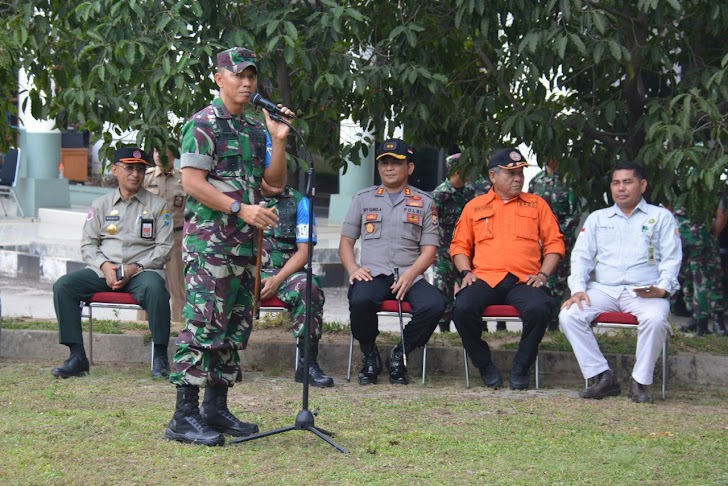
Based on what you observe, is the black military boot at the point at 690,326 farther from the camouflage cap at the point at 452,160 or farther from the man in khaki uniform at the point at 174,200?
the man in khaki uniform at the point at 174,200

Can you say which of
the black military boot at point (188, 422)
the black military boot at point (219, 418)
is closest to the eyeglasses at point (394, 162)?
the black military boot at point (219, 418)

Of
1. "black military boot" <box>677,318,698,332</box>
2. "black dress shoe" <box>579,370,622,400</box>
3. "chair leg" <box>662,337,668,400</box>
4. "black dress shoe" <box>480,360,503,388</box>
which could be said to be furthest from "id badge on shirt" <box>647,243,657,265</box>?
"black military boot" <box>677,318,698,332</box>

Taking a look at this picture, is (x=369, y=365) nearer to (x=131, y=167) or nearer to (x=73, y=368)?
(x=73, y=368)

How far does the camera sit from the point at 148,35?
7.32 meters

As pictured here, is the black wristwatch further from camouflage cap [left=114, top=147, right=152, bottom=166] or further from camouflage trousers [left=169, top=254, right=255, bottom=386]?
camouflage cap [left=114, top=147, right=152, bottom=166]

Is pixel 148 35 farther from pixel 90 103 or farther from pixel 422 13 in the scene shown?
pixel 422 13

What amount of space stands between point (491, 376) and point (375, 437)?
1.83 meters

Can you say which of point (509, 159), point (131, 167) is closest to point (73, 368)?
point (131, 167)

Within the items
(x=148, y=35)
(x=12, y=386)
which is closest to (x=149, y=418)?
(x=12, y=386)

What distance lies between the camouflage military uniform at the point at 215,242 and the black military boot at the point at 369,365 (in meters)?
1.97

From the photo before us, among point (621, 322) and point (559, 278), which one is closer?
point (621, 322)

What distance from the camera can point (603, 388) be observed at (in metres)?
7.07

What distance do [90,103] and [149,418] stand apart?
93.2 inches

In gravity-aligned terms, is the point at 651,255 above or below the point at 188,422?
above
